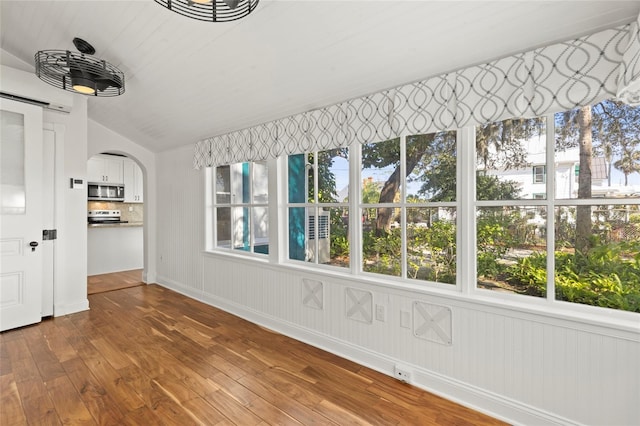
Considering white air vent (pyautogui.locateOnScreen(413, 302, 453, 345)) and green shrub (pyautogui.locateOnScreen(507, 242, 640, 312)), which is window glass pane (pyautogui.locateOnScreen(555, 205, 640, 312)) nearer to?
green shrub (pyautogui.locateOnScreen(507, 242, 640, 312))

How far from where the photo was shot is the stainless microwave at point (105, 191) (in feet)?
17.9

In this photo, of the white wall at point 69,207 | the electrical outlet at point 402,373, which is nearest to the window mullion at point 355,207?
the electrical outlet at point 402,373

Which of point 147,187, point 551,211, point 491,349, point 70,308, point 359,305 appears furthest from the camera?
point 147,187

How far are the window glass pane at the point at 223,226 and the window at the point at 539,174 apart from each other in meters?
3.27

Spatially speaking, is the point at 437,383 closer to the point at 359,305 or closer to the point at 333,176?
the point at 359,305

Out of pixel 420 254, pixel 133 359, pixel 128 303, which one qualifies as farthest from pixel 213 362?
pixel 128 303

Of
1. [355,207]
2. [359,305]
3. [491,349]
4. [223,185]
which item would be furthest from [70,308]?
[491,349]

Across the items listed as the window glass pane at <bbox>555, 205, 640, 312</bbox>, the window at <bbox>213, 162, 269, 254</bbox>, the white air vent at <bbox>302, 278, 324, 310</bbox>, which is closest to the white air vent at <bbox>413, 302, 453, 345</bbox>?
the window glass pane at <bbox>555, 205, 640, 312</bbox>

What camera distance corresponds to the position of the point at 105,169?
223 inches

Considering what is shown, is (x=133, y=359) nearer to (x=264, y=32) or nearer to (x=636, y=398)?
(x=264, y=32)

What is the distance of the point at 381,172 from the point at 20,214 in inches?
149

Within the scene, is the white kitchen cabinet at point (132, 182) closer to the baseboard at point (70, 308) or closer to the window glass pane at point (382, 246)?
the baseboard at point (70, 308)

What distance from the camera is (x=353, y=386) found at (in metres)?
2.19

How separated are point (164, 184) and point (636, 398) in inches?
215
